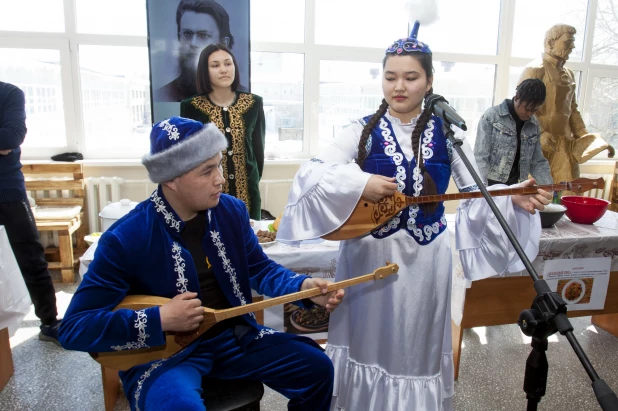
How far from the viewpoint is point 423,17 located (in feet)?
6.06

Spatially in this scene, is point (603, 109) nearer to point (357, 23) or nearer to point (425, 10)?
point (357, 23)

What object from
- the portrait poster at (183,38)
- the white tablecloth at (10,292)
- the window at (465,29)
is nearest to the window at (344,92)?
the window at (465,29)

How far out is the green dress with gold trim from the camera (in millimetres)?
2605

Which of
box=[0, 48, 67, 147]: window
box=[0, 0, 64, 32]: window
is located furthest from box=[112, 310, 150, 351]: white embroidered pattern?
box=[0, 0, 64, 32]: window

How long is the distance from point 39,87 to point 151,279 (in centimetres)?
324

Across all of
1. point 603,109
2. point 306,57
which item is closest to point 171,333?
point 306,57

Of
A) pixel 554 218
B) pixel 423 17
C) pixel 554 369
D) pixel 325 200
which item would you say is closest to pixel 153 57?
pixel 423 17

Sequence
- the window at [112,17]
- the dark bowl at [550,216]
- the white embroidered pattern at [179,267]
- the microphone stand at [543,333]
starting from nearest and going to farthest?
the microphone stand at [543,333] → the white embroidered pattern at [179,267] → the dark bowl at [550,216] → the window at [112,17]

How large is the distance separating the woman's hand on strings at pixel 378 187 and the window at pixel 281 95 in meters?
2.95

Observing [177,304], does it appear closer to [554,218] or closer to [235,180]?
[235,180]

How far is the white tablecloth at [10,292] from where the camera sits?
6.73 ft

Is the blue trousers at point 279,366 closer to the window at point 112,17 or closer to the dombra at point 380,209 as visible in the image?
the dombra at point 380,209

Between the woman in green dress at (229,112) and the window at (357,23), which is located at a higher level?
the window at (357,23)

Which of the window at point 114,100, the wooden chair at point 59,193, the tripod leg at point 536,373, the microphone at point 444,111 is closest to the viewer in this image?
the tripod leg at point 536,373
